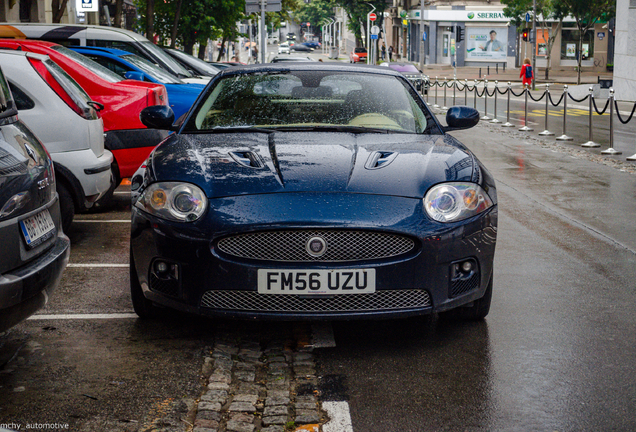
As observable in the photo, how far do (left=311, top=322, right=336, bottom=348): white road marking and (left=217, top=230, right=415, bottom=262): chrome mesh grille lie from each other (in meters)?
0.64

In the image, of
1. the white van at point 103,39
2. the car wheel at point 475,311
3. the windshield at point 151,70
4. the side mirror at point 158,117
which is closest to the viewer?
the car wheel at point 475,311

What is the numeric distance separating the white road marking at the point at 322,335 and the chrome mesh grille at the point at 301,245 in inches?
25.0

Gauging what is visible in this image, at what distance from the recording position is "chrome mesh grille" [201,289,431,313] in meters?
4.17

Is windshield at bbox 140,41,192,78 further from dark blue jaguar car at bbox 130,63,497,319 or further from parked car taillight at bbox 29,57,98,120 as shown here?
dark blue jaguar car at bbox 130,63,497,319

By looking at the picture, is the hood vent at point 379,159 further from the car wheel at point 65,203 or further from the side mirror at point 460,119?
the car wheel at point 65,203

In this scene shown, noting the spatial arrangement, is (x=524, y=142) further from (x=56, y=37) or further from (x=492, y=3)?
(x=492, y=3)

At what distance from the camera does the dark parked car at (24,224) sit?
3523mm

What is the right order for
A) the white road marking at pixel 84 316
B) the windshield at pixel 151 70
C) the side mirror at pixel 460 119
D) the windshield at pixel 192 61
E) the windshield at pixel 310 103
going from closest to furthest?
the white road marking at pixel 84 316 < the windshield at pixel 310 103 < the side mirror at pixel 460 119 < the windshield at pixel 151 70 < the windshield at pixel 192 61

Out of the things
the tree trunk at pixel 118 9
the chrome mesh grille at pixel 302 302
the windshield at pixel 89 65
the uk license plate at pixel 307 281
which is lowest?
the chrome mesh grille at pixel 302 302

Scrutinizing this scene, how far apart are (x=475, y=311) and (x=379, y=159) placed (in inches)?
40.6

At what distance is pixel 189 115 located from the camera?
5562 mm

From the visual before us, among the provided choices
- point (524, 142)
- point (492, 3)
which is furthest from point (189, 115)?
point (492, 3)

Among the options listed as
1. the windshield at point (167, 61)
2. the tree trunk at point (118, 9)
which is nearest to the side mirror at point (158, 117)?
the windshield at point (167, 61)

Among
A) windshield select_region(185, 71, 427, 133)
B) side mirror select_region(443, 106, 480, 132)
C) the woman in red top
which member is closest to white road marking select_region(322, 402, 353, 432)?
windshield select_region(185, 71, 427, 133)
